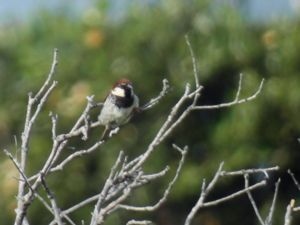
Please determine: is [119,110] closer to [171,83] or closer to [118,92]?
[118,92]

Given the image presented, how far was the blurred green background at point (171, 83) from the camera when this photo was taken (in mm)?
10156

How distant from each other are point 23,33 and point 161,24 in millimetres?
1363

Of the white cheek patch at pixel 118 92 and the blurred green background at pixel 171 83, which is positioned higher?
the white cheek patch at pixel 118 92

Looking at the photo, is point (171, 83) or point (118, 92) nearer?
point (118, 92)

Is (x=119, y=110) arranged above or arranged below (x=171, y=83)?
above

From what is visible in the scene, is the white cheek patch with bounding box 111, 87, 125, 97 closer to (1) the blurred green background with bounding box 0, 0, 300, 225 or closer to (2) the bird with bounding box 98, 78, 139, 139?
(2) the bird with bounding box 98, 78, 139, 139

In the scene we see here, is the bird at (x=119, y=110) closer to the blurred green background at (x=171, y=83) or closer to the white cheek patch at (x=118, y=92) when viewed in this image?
the white cheek patch at (x=118, y=92)

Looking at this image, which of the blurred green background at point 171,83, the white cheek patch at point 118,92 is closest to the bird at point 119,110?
the white cheek patch at point 118,92

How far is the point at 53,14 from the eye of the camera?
1098cm

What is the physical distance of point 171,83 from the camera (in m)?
10.3

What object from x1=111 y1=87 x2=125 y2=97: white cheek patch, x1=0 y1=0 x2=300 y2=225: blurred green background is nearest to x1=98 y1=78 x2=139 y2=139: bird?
x1=111 y1=87 x2=125 y2=97: white cheek patch

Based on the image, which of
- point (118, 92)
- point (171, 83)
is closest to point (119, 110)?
point (118, 92)

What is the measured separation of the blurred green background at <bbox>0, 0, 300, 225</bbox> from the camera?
10156 millimetres

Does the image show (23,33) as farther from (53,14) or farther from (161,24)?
(161,24)
